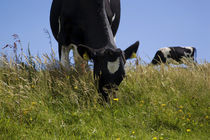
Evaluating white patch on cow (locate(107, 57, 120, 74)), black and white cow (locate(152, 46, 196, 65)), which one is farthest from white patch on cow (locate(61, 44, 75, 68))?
black and white cow (locate(152, 46, 196, 65))

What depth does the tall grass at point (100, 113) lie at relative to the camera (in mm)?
4340

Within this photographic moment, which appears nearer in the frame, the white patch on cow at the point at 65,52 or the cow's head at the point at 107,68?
the cow's head at the point at 107,68

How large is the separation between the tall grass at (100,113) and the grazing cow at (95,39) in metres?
0.47

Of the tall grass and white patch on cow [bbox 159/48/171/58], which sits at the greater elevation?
white patch on cow [bbox 159/48/171/58]

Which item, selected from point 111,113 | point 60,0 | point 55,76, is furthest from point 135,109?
point 60,0

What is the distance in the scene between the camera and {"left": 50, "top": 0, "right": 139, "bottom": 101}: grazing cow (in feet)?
17.6

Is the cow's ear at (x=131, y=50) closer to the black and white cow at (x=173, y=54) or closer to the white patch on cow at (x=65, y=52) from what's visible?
the white patch on cow at (x=65, y=52)

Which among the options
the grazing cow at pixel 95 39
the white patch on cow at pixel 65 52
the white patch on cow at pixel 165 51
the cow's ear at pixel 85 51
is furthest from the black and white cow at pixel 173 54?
the cow's ear at pixel 85 51

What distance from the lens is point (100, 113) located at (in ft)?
16.6

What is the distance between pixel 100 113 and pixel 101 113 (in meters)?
0.02

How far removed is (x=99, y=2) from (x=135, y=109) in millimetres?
3004

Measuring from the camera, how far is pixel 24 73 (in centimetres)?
670

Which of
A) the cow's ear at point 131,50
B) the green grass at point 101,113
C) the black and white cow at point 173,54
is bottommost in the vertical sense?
the green grass at point 101,113

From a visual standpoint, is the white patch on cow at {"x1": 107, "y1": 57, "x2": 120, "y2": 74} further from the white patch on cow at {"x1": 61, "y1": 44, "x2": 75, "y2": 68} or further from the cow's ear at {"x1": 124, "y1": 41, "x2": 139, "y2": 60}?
the white patch on cow at {"x1": 61, "y1": 44, "x2": 75, "y2": 68}
